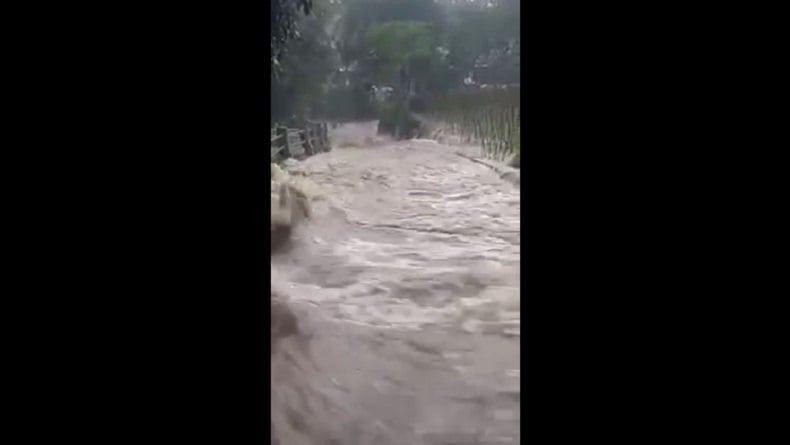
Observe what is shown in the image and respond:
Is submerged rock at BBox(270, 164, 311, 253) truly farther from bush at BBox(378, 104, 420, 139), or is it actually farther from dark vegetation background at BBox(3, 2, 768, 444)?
bush at BBox(378, 104, 420, 139)

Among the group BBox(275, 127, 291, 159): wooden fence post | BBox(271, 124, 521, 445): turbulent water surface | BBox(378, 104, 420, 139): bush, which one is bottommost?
BBox(271, 124, 521, 445): turbulent water surface

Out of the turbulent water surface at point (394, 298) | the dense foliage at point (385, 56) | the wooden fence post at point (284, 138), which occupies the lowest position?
the turbulent water surface at point (394, 298)

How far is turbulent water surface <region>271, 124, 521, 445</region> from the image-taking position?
1434mm

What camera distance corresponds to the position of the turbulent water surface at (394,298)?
1.43 meters

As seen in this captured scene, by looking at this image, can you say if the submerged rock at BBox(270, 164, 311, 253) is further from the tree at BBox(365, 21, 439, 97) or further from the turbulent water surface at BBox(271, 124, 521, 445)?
the tree at BBox(365, 21, 439, 97)

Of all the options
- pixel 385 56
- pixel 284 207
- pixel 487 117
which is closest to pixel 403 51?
pixel 385 56

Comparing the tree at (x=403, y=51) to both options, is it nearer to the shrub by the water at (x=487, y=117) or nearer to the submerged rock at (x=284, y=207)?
the shrub by the water at (x=487, y=117)

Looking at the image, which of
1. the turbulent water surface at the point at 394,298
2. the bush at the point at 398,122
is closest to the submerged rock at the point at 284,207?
the turbulent water surface at the point at 394,298

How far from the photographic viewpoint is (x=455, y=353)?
4.72ft

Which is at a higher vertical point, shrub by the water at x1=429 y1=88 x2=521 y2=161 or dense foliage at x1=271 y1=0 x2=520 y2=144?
dense foliage at x1=271 y1=0 x2=520 y2=144

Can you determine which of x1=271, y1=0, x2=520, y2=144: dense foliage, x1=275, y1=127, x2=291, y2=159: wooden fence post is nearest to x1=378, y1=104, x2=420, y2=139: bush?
x1=271, y1=0, x2=520, y2=144: dense foliage
